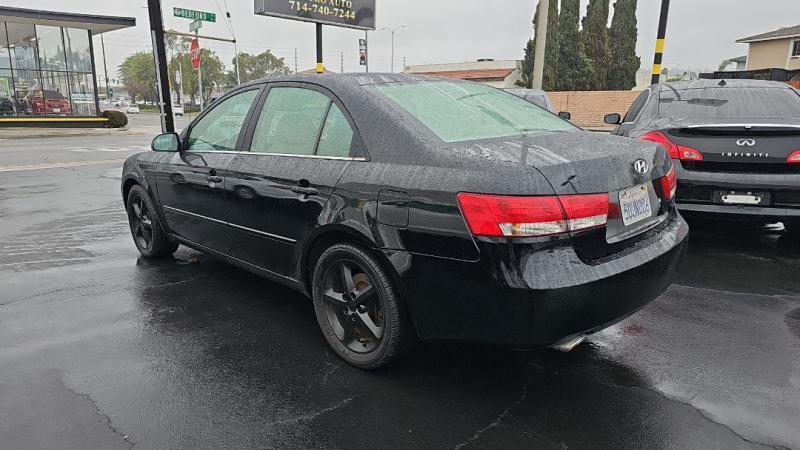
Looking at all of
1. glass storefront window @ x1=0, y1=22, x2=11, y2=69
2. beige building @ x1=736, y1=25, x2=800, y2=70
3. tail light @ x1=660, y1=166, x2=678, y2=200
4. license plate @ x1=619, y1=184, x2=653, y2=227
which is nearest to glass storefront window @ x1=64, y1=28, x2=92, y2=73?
glass storefront window @ x1=0, y1=22, x2=11, y2=69

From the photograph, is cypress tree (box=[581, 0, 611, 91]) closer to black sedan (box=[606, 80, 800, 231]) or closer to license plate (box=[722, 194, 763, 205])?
black sedan (box=[606, 80, 800, 231])

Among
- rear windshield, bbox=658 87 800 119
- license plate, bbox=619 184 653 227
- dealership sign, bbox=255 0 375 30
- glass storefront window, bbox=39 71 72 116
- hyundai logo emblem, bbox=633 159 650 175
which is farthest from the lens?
glass storefront window, bbox=39 71 72 116

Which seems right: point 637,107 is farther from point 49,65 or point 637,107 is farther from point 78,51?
point 49,65

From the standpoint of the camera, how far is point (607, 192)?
7.90 ft

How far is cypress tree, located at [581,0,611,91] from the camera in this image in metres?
37.7

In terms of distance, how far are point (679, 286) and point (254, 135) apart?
Answer: 3.38 metres

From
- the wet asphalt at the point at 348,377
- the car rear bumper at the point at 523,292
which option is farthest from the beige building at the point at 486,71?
the car rear bumper at the point at 523,292

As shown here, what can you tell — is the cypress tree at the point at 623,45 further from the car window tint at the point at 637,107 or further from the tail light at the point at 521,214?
the tail light at the point at 521,214

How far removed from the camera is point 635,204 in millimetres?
2607

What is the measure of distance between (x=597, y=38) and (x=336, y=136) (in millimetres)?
39540

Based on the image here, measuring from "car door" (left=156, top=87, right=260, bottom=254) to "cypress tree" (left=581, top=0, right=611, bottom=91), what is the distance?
3813 centimetres

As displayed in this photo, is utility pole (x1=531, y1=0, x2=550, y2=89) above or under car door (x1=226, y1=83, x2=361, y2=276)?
above

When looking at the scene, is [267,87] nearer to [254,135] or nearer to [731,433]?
[254,135]

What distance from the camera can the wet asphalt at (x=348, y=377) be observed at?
238 cm
